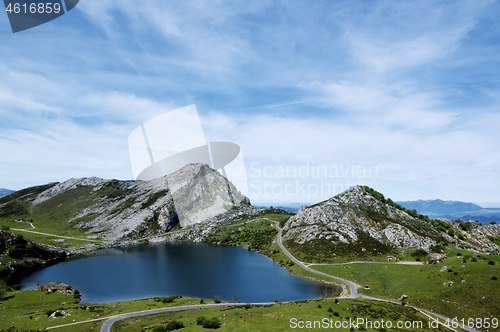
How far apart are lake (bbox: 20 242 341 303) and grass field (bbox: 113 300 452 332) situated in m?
21.1

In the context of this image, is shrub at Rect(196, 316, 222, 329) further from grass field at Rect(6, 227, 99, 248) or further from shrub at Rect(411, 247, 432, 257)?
grass field at Rect(6, 227, 99, 248)

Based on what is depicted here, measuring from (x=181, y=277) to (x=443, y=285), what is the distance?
316ft

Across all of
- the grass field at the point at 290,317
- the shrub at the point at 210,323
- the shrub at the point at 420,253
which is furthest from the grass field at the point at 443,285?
the shrub at the point at 210,323

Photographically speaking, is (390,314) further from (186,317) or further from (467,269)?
(186,317)

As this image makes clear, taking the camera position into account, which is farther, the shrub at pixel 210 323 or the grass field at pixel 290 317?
Answer: the grass field at pixel 290 317

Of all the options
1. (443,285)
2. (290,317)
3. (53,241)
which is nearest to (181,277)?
(290,317)

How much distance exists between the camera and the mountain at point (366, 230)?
390 ft

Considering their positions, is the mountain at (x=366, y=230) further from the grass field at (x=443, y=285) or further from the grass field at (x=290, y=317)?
the grass field at (x=290, y=317)

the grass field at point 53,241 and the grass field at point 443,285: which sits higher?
the grass field at point 443,285

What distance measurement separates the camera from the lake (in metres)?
83.4

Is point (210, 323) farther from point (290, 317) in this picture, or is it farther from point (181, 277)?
point (181, 277)

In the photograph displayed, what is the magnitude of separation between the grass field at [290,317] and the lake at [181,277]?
69.1ft

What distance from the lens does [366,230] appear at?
5133 inches

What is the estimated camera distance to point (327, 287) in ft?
291
